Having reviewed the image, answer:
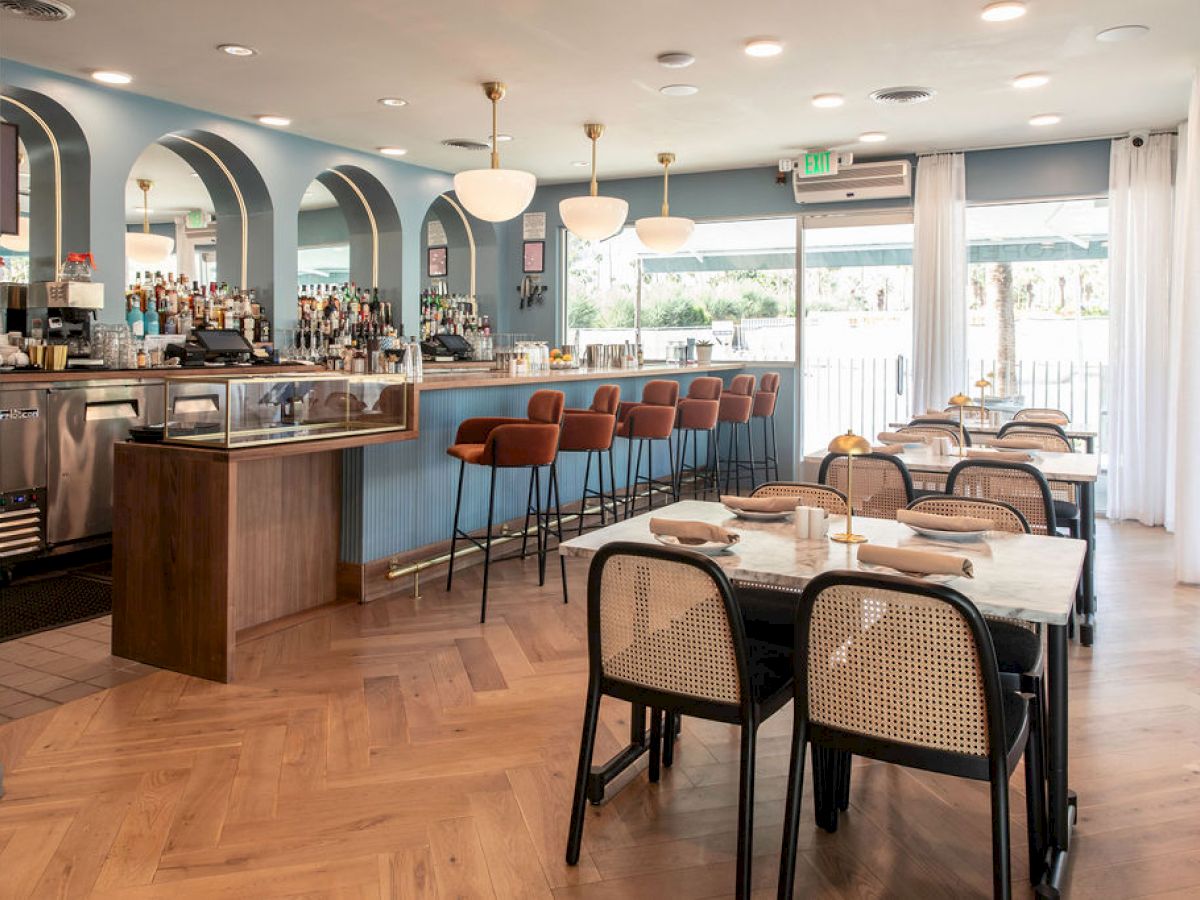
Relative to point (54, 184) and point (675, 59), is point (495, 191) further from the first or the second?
point (54, 184)

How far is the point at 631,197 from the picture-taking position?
9.77 meters

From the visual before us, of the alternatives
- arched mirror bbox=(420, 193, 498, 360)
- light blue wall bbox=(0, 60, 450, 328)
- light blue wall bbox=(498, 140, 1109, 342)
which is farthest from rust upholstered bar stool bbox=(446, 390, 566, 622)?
light blue wall bbox=(498, 140, 1109, 342)

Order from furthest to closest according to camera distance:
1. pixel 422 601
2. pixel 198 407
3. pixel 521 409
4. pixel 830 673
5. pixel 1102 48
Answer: pixel 521 409 → pixel 1102 48 → pixel 422 601 → pixel 198 407 → pixel 830 673

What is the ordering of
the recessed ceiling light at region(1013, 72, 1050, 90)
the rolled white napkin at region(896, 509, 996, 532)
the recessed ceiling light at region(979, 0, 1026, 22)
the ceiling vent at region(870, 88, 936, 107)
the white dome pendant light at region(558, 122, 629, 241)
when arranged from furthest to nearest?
1. the white dome pendant light at region(558, 122, 629, 241)
2. the ceiling vent at region(870, 88, 936, 107)
3. the recessed ceiling light at region(1013, 72, 1050, 90)
4. the recessed ceiling light at region(979, 0, 1026, 22)
5. the rolled white napkin at region(896, 509, 996, 532)

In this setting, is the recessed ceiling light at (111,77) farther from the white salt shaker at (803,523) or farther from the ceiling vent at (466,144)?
the white salt shaker at (803,523)

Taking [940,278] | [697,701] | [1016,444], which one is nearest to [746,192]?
[940,278]

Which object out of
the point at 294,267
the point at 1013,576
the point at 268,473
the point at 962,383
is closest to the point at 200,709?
the point at 268,473

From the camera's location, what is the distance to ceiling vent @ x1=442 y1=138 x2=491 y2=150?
26.0 ft

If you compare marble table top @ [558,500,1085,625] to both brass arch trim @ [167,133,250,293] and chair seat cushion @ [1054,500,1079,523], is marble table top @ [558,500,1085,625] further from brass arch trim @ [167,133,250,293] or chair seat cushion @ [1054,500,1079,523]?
brass arch trim @ [167,133,250,293]

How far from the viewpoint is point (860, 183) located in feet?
27.8

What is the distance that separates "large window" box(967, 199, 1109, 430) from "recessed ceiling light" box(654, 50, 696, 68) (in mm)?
3902

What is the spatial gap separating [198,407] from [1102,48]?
5.01 meters

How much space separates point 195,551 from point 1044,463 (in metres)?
3.69

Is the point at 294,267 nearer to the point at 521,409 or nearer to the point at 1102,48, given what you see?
the point at 521,409
